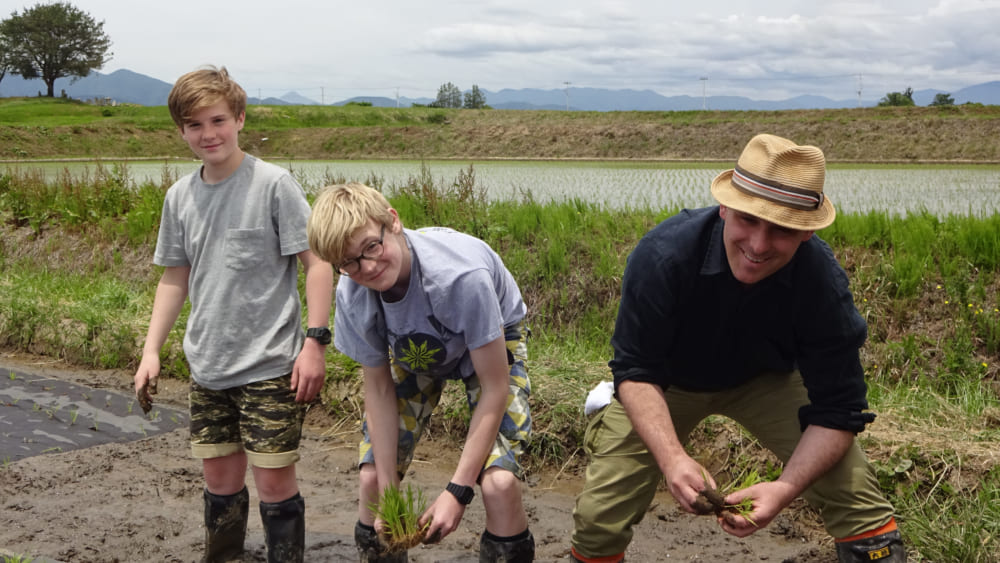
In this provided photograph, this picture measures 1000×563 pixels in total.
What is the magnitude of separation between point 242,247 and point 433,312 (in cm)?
83

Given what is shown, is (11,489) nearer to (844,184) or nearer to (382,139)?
(844,184)

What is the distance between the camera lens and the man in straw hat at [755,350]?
7.32 feet

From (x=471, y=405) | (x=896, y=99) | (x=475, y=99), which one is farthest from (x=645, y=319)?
(x=475, y=99)

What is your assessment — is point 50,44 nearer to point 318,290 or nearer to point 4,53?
point 4,53

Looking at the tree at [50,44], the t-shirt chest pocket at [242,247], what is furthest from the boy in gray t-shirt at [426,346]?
the tree at [50,44]

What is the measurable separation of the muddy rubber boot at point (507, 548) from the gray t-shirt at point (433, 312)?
1.72 feet

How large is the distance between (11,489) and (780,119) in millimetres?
21676

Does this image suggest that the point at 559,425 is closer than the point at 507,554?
No

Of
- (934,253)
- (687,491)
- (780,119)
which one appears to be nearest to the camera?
(687,491)

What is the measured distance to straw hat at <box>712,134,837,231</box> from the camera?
215 cm

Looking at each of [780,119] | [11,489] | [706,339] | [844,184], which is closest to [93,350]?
[11,489]

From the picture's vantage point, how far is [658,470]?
269 cm

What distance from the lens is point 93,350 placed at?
5973mm

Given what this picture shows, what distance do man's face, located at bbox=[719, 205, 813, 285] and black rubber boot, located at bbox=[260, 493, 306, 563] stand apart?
68.1 inches
